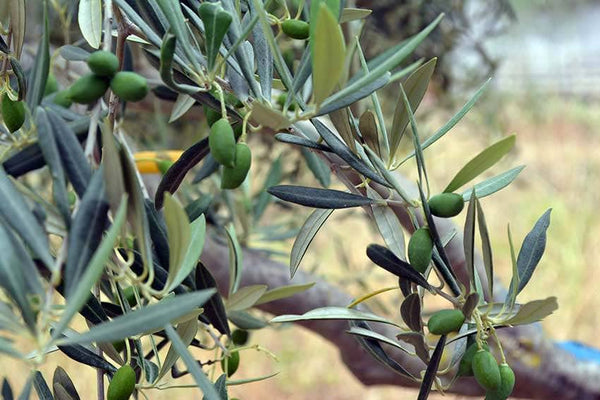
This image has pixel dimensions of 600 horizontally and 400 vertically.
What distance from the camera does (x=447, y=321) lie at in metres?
0.31

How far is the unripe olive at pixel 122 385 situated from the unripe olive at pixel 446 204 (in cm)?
15

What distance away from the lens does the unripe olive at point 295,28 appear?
0.34 m

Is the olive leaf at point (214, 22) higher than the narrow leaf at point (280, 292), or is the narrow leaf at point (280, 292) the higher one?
the olive leaf at point (214, 22)

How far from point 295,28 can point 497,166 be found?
79.4 inches

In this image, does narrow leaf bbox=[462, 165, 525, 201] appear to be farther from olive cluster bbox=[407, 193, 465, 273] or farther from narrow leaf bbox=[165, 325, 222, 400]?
narrow leaf bbox=[165, 325, 222, 400]

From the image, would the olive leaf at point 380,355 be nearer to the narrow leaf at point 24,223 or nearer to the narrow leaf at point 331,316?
the narrow leaf at point 331,316

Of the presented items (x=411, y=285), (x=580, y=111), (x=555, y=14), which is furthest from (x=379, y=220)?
(x=580, y=111)

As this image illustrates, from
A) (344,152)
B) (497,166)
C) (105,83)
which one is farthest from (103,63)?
(497,166)

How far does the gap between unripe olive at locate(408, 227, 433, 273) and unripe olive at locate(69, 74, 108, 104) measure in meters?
0.14

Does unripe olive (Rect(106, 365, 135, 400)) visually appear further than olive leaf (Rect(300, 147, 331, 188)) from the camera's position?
No

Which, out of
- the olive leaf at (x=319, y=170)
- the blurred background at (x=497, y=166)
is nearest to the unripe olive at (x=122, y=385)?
the olive leaf at (x=319, y=170)

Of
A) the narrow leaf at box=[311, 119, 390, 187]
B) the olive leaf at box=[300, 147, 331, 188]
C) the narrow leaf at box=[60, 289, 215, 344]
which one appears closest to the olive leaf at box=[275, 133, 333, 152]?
the narrow leaf at box=[311, 119, 390, 187]

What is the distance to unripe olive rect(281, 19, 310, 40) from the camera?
0.34 meters

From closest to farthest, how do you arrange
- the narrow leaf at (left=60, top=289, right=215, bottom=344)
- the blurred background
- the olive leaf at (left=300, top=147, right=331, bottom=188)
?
1. the narrow leaf at (left=60, top=289, right=215, bottom=344)
2. the olive leaf at (left=300, top=147, right=331, bottom=188)
3. the blurred background
